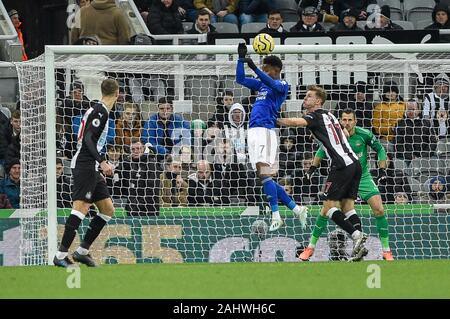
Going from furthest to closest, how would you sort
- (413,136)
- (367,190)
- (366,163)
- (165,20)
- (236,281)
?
(165,20) → (413,136) → (366,163) → (367,190) → (236,281)

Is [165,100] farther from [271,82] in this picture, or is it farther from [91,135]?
[91,135]

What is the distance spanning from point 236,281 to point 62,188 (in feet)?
15.8

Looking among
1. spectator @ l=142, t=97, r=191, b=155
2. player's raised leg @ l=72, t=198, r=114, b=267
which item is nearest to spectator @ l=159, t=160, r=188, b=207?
spectator @ l=142, t=97, r=191, b=155

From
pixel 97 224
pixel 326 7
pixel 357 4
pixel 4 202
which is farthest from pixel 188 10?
pixel 97 224

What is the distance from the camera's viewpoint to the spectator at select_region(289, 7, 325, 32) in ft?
64.3

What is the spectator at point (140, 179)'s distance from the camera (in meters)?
16.9

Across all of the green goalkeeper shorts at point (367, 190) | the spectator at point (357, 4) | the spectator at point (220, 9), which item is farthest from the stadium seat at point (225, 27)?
the green goalkeeper shorts at point (367, 190)

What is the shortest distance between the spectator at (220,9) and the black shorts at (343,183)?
5.68m

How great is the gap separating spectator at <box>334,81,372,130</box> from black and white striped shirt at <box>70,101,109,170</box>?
4206 mm

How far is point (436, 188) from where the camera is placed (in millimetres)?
17266

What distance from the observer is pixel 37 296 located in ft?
39.0

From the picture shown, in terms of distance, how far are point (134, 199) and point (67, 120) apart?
1.31 meters

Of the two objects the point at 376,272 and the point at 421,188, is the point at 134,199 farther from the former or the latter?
the point at 376,272

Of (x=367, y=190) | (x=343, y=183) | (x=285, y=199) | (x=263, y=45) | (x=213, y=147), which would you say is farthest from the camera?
(x=213, y=147)
